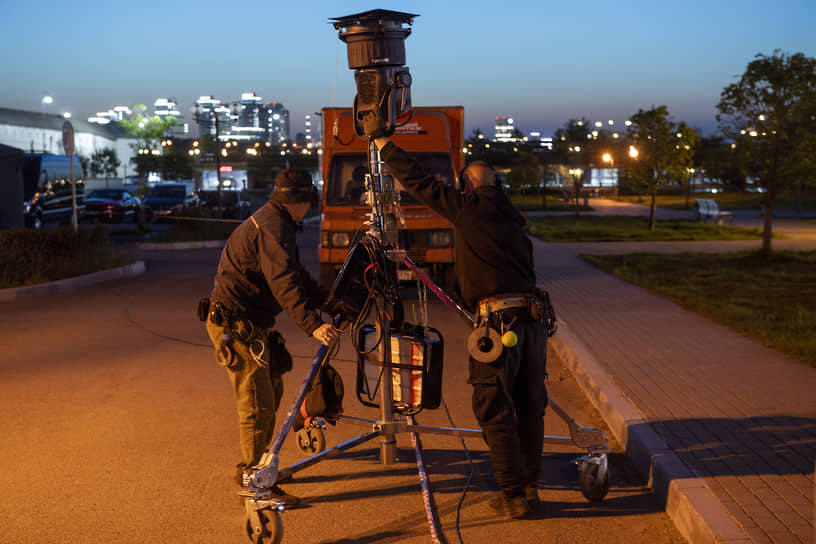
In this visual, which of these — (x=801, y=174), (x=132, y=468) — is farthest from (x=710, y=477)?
(x=801, y=174)

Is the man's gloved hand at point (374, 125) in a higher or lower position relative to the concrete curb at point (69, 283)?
higher

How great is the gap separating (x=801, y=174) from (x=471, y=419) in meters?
14.0

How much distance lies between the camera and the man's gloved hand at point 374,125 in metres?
4.93

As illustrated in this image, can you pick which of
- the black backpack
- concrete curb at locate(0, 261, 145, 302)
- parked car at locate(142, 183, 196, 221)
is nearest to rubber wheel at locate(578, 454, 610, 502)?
the black backpack

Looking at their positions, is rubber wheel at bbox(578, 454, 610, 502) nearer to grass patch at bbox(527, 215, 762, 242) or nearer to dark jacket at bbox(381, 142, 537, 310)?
dark jacket at bbox(381, 142, 537, 310)

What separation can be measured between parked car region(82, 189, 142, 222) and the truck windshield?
2445 cm

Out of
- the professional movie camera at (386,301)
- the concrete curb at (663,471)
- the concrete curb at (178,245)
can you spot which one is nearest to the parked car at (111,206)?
the concrete curb at (178,245)

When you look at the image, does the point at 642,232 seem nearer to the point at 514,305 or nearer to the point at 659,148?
the point at 659,148

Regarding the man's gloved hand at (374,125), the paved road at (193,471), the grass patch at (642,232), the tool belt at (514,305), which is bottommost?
the paved road at (193,471)

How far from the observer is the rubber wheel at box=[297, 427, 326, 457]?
584 centimetres

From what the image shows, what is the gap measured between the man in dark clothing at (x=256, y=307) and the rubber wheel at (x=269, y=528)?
1.94 feet

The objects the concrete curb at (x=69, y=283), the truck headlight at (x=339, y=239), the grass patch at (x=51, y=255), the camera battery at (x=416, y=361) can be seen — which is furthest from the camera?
the grass patch at (x=51, y=255)

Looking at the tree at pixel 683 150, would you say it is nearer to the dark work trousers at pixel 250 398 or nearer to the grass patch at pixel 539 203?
the grass patch at pixel 539 203

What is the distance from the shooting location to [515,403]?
16.2 ft
